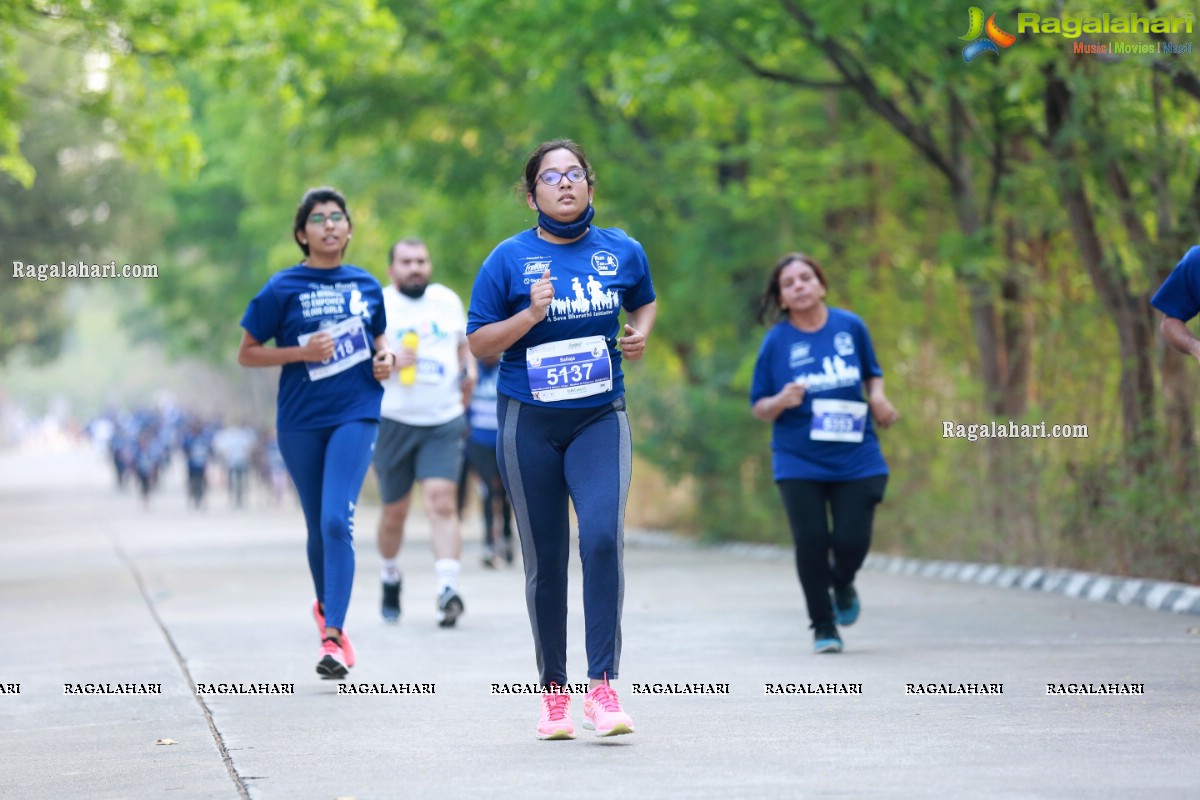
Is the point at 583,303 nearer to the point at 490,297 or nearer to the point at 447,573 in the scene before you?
the point at 490,297

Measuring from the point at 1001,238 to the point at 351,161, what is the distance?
54.3 ft

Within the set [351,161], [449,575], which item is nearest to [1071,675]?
[449,575]

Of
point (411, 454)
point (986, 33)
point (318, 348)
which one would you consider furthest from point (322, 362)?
point (986, 33)

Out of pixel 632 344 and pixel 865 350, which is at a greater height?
pixel 632 344

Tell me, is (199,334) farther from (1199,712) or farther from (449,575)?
(1199,712)

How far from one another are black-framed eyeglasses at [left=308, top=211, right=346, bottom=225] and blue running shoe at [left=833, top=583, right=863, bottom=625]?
3.02 m

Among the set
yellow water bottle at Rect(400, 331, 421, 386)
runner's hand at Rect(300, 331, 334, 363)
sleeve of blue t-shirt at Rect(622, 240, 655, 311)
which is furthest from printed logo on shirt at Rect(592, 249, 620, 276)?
yellow water bottle at Rect(400, 331, 421, 386)

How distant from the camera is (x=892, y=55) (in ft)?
49.2

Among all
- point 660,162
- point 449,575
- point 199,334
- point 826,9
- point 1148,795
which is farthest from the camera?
point 199,334

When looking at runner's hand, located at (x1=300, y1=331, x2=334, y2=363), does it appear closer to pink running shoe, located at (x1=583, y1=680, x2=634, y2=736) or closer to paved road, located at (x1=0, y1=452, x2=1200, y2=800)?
paved road, located at (x1=0, y1=452, x2=1200, y2=800)

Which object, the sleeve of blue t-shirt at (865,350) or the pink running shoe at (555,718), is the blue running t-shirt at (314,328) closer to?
the sleeve of blue t-shirt at (865,350)

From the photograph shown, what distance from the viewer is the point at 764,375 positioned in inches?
408

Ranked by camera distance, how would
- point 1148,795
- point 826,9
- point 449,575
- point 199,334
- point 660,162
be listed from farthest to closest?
point 199,334 → point 660,162 → point 826,9 → point 449,575 → point 1148,795

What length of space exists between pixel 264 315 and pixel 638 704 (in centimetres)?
257
